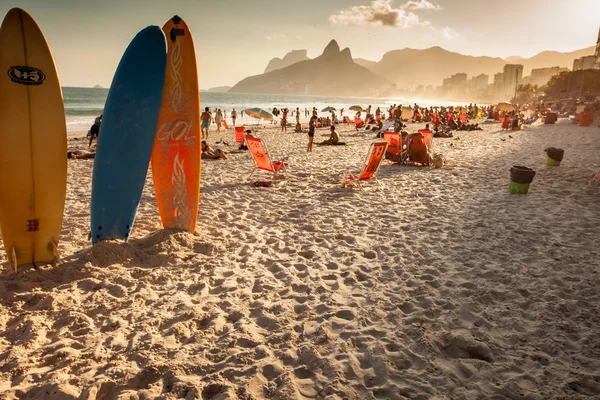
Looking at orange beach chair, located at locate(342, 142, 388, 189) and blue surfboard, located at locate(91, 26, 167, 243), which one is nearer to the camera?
blue surfboard, located at locate(91, 26, 167, 243)

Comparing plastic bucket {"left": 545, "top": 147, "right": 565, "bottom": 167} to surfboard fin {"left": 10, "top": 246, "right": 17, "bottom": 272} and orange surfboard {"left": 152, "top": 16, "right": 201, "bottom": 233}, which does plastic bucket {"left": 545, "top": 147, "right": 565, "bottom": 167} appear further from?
surfboard fin {"left": 10, "top": 246, "right": 17, "bottom": 272}

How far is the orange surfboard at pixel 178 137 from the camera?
4.05 metres

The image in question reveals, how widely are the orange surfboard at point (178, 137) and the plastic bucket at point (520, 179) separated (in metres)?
5.67

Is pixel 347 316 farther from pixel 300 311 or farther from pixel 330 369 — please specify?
pixel 330 369

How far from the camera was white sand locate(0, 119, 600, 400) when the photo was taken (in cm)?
209

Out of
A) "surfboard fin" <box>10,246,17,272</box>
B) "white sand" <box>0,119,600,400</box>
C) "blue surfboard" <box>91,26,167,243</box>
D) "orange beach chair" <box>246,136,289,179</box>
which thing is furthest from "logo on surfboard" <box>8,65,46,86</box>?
"orange beach chair" <box>246,136,289,179</box>

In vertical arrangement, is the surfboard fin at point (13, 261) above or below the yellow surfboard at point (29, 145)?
below

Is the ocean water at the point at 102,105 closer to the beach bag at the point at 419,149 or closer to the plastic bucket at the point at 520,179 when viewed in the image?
the beach bag at the point at 419,149

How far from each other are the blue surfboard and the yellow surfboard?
15.0 inches

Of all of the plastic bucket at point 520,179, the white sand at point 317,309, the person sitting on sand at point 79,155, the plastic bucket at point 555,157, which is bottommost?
the white sand at point 317,309

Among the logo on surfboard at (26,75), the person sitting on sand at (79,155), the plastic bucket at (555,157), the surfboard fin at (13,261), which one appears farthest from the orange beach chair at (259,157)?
the plastic bucket at (555,157)

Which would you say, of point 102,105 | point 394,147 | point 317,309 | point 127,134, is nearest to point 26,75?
point 127,134

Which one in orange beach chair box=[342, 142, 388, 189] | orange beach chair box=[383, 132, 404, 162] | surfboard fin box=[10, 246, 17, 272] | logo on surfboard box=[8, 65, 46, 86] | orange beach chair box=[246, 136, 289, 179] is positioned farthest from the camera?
orange beach chair box=[383, 132, 404, 162]

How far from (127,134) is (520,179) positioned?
6503mm
